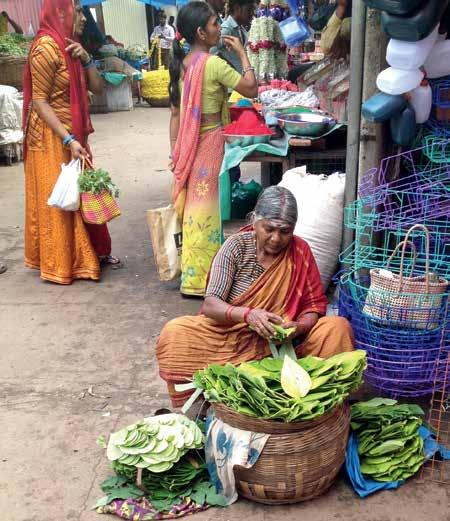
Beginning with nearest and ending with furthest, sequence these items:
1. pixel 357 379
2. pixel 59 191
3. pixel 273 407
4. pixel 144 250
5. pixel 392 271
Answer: pixel 273 407 → pixel 357 379 → pixel 392 271 → pixel 59 191 → pixel 144 250

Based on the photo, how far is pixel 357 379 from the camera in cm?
246

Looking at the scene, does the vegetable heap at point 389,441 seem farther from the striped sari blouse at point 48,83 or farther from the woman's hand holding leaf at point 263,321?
the striped sari blouse at point 48,83

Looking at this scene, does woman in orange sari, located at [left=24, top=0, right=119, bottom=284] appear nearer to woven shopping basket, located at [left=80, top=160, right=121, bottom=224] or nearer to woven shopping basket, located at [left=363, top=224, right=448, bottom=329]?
woven shopping basket, located at [left=80, top=160, right=121, bottom=224]

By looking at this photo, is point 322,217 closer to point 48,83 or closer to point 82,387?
point 82,387

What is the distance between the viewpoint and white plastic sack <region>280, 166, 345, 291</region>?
371 cm

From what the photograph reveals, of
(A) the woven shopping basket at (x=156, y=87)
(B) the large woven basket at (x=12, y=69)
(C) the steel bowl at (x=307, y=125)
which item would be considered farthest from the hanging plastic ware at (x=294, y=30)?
(A) the woven shopping basket at (x=156, y=87)

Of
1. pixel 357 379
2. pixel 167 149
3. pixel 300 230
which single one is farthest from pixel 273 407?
pixel 167 149

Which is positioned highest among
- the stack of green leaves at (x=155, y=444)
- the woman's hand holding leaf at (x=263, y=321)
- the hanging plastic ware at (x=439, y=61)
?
the hanging plastic ware at (x=439, y=61)

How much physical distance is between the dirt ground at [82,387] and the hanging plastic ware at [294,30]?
2.19 m

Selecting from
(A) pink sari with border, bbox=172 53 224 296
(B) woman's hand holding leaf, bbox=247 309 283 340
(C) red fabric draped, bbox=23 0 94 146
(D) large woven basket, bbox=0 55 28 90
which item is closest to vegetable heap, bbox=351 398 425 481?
(B) woman's hand holding leaf, bbox=247 309 283 340

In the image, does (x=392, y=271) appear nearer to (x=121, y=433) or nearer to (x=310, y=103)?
(x=121, y=433)

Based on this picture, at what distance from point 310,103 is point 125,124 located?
25.1 ft

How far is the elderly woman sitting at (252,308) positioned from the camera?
2779mm

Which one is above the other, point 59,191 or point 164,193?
point 59,191
